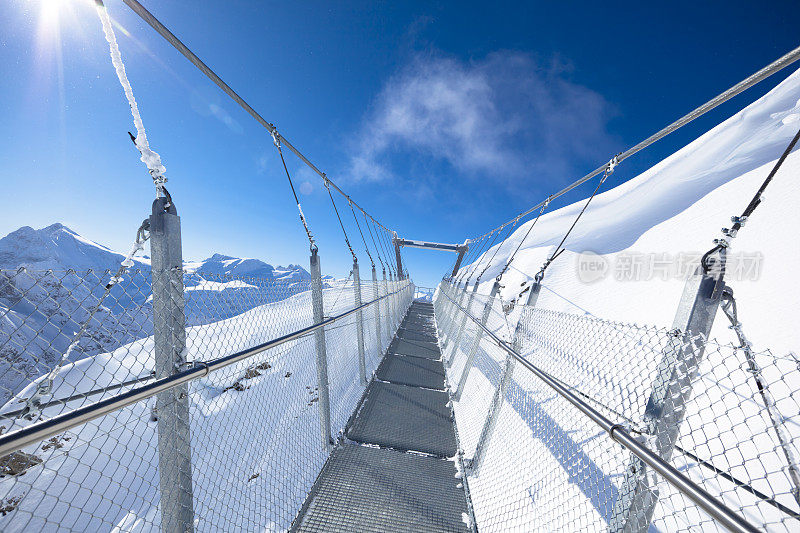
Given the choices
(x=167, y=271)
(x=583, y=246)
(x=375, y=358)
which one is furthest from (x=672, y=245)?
(x=167, y=271)

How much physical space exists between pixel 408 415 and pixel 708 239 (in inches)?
272

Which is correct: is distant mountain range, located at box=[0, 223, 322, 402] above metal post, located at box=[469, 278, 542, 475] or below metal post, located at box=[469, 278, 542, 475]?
above

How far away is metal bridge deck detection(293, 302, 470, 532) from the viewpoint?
7.73 ft

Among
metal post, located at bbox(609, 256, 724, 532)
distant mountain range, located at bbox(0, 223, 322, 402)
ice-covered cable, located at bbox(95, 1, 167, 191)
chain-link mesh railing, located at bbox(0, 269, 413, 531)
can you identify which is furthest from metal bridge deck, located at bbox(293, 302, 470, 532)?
ice-covered cable, located at bbox(95, 1, 167, 191)

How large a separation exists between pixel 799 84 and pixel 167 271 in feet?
51.3

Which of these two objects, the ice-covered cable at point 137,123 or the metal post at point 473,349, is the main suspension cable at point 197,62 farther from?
the metal post at point 473,349

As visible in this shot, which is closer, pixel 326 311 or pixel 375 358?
pixel 326 311

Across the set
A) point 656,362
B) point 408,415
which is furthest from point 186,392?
point 408,415

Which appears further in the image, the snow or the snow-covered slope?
the snow-covered slope

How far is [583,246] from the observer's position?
10.4 meters

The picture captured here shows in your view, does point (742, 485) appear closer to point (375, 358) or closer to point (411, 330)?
point (375, 358)

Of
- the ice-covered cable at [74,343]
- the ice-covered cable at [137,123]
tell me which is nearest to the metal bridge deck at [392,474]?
the ice-covered cable at [74,343]

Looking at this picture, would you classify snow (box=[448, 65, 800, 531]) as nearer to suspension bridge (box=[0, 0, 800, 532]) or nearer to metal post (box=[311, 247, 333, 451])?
suspension bridge (box=[0, 0, 800, 532])

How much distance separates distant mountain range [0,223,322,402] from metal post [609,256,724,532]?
1863mm
